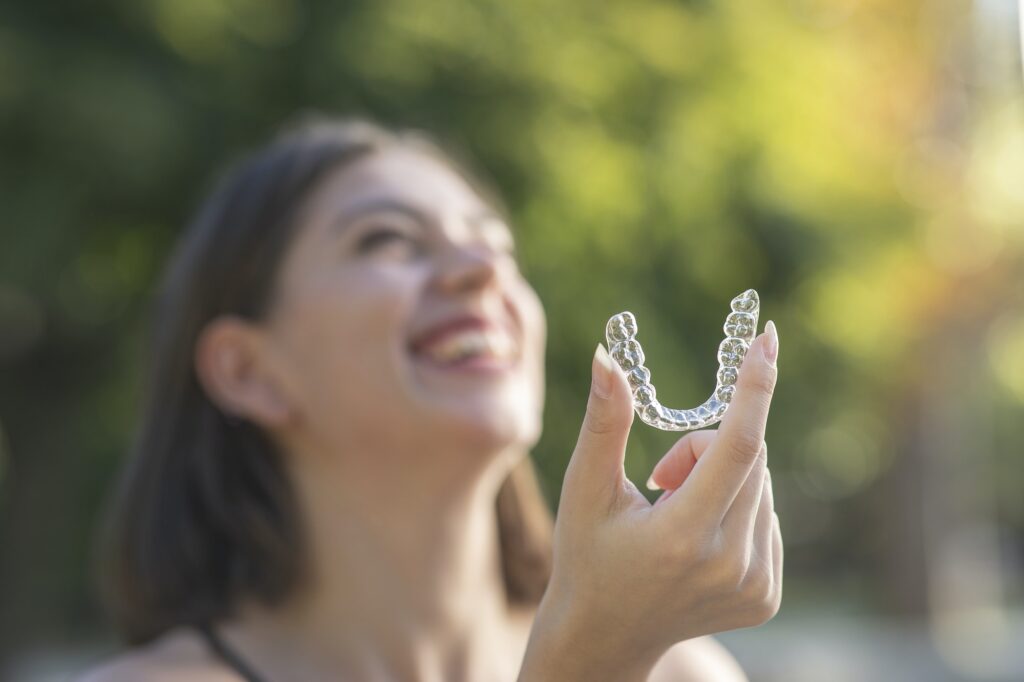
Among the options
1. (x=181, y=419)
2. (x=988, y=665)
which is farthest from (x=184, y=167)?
(x=988, y=665)

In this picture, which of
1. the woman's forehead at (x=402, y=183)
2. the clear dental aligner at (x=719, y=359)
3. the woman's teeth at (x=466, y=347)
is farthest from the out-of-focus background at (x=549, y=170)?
the clear dental aligner at (x=719, y=359)

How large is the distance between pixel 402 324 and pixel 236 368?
0.47m

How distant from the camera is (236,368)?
237cm

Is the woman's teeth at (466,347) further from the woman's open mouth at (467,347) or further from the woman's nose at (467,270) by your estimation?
the woman's nose at (467,270)

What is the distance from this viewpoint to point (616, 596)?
1298mm

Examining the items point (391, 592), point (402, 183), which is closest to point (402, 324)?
point (402, 183)

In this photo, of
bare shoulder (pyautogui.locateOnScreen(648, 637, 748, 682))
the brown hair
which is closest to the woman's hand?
bare shoulder (pyautogui.locateOnScreen(648, 637, 748, 682))

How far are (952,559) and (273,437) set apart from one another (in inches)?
538

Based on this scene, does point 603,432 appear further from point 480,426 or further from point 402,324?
point 402,324

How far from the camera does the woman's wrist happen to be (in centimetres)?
133

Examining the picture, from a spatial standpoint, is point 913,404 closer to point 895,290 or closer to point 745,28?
point 895,290

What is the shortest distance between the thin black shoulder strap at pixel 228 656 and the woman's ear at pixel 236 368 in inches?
17.7

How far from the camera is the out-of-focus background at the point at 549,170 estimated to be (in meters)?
4.88

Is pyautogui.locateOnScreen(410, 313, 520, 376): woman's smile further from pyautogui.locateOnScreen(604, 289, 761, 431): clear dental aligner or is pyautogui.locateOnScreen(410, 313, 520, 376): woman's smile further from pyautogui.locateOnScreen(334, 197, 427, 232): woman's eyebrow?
pyautogui.locateOnScreen(604, 289, 761, 431): clear dental aligner
